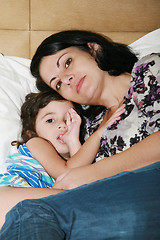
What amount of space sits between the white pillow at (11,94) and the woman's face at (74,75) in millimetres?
203

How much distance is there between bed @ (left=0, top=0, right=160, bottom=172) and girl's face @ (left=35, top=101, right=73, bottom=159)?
0.66 ft

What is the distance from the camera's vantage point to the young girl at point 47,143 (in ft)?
4.34

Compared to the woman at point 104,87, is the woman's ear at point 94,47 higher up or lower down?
higher up

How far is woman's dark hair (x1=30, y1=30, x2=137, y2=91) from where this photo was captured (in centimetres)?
155

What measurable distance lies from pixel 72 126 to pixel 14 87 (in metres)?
0.43

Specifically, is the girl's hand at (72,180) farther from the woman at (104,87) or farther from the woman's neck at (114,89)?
the woman's neck at (114,89)

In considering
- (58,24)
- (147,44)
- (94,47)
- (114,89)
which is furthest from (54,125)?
(147,44)

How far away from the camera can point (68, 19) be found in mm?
1810

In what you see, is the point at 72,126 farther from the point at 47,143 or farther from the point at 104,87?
the point at 104,87

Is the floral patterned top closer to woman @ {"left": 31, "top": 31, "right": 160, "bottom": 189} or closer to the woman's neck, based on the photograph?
woman @ {"left": 31, "top": 31, "right": 160, "bottom": 189}

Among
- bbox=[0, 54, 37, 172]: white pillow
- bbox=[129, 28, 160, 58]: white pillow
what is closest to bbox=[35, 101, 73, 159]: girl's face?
bbox=[0, 54, 37, 172]: white pillow

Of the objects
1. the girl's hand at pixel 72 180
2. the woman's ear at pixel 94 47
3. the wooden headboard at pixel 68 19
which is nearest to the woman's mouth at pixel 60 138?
the girl's hand at pixel 72 180

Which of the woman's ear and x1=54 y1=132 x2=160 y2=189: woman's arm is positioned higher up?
the woman's ear

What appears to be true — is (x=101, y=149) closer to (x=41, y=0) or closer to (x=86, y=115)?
(x=86, y=115)
